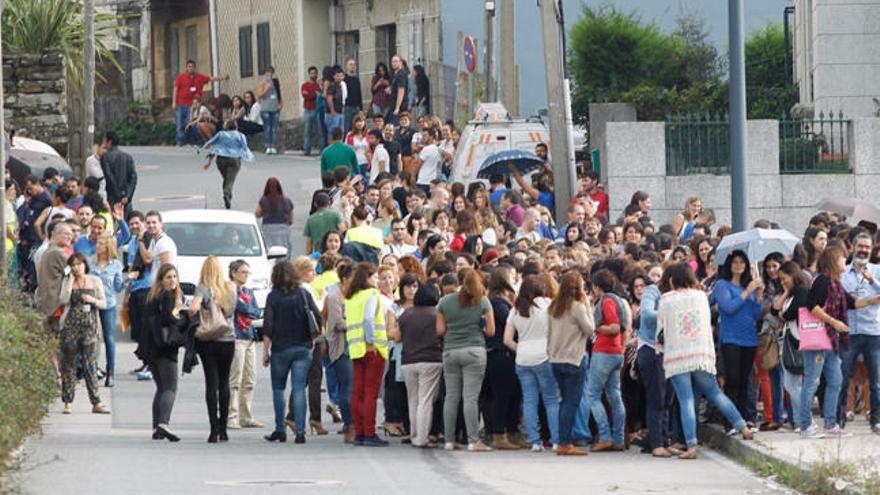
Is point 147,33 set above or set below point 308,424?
above

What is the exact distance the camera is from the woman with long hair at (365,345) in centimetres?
1991

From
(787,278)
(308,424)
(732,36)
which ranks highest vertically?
(732,36)

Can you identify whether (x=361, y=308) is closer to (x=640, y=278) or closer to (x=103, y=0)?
(x=640, y=278)

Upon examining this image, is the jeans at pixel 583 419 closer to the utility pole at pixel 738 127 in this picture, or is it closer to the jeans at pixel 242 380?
the jeans at pixel 242 380

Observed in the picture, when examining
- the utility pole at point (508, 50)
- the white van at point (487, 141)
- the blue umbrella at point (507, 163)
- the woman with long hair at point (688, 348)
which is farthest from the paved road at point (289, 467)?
the utility pole at point (508, 50)

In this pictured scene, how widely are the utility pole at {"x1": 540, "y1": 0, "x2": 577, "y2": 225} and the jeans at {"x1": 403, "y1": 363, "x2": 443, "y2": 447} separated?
405 inches

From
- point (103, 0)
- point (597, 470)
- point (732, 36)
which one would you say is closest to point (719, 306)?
point (597, 470)

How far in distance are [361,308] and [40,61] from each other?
19.0m

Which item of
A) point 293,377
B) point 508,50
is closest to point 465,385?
point 293,377

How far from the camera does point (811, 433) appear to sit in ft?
62.1

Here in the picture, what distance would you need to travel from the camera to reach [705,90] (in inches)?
1574

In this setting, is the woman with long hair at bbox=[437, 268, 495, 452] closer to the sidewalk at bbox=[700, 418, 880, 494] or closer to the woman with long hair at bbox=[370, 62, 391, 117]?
the sidewalk at bbox=[700, 418, 880, 494]

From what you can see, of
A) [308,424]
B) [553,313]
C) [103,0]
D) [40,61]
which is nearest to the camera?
[553,313]

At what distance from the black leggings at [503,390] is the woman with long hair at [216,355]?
2251 millimetres
